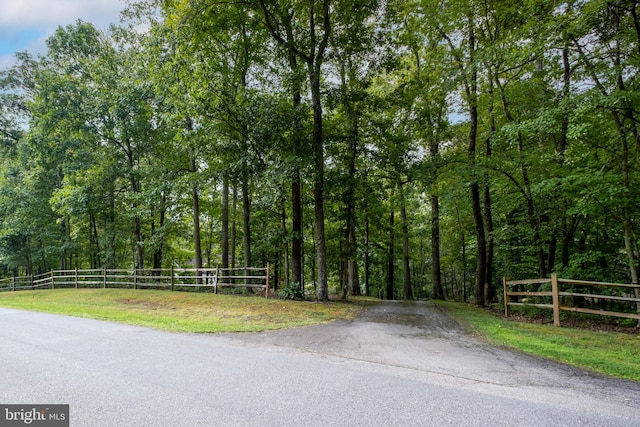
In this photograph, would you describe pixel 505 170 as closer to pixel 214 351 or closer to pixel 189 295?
pixel 214 351

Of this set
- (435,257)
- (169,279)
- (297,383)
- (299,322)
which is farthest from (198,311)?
(435,257)

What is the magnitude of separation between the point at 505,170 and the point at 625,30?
516cm

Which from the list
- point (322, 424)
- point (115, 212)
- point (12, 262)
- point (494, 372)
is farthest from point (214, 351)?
point (12, 262)

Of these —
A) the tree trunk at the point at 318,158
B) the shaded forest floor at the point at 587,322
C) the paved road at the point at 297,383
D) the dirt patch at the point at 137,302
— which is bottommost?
the shaded forest floor at the point at 587,322

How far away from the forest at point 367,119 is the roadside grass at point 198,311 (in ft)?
7.79

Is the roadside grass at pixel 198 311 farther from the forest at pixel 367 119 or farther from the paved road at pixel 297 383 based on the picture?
the forest at pixel 367 119

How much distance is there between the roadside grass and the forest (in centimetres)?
237

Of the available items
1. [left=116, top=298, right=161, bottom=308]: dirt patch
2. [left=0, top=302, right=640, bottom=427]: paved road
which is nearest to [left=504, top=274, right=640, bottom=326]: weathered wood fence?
[left=0, top=302, right=640, bottom=427]: paved road

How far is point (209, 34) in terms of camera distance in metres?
13.1

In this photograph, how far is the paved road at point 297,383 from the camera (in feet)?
9.82

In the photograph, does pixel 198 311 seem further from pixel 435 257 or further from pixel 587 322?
pixel 435 257

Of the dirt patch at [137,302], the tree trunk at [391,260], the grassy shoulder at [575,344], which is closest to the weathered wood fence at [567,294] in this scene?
the grassy shoulder at [575,344]

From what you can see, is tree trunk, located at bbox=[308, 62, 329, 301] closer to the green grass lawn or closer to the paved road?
the green grass lawn

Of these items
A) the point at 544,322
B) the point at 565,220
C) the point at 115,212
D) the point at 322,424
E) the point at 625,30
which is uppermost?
the point at 625,30
